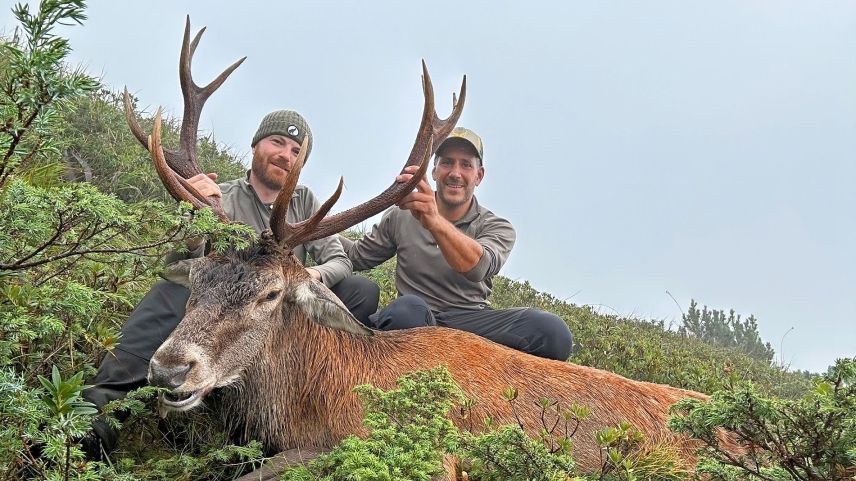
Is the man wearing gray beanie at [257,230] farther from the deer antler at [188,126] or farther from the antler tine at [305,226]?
the antler tine at [305,226]

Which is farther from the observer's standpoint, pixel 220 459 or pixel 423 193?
pixel 423 193

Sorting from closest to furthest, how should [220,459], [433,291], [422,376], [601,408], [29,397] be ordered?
[29,397] < [422,376] < [220,459] < [601,408] < [433,291]

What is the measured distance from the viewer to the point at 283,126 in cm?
653

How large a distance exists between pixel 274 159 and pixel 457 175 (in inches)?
66.7

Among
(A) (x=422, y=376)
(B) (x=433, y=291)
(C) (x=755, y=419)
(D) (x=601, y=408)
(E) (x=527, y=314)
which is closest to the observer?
(C) (x=755, y=419)

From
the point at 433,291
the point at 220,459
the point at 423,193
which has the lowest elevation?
the point at 220,459

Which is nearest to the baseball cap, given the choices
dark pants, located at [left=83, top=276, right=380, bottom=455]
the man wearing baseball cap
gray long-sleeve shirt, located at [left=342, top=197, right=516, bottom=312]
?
the man wearing baseball cap

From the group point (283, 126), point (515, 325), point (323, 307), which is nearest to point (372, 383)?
point (323, 307)

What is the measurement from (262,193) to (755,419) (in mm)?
4682

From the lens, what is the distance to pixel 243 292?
13.9 feet

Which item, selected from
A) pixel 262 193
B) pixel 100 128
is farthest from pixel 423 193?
pixel 100 128

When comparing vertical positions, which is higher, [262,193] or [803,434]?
[262,193]

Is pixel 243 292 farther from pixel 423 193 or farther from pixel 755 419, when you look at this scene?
pixel 755 419

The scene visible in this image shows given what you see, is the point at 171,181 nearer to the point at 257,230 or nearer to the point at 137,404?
the point at 257,230
